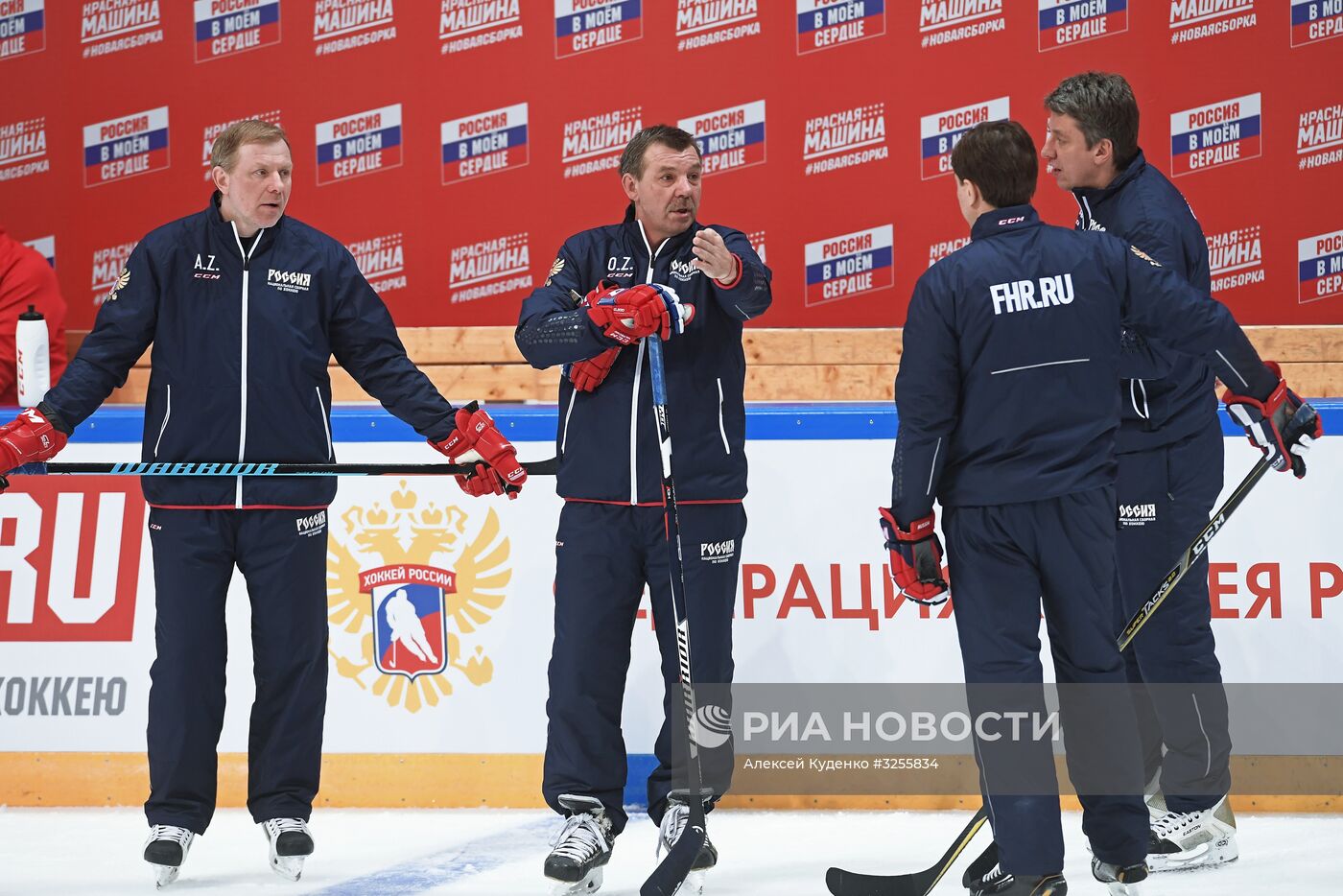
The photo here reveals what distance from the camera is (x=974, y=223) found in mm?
2971

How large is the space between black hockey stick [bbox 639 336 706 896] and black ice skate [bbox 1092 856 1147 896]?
34.3 inches

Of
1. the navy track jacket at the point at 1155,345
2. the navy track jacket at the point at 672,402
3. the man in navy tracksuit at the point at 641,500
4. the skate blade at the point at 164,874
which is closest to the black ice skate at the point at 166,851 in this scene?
the skate blade at the point at 164,874

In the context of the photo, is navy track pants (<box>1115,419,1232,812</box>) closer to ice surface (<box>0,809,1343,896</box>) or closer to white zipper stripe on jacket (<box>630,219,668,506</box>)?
ice surface (<box>0,809,1343,896</box>)

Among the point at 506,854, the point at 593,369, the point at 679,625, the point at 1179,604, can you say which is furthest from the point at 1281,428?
the point at 506,854

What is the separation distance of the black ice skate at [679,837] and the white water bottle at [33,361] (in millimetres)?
2549

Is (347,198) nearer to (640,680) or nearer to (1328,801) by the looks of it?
(640,680)

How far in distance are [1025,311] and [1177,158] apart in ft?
17.2

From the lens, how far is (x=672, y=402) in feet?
11.5

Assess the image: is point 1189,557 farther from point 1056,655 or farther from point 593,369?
point 593,369

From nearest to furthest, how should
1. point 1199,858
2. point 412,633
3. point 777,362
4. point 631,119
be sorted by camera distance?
point 1199,858 → point 412,633 → point 777,362 → point 631,119

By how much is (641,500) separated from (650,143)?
0.84 meters

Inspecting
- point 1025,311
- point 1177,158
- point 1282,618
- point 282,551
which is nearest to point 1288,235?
point 1177,158

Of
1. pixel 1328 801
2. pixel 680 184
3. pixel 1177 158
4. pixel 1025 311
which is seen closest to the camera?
pixel 1025 311

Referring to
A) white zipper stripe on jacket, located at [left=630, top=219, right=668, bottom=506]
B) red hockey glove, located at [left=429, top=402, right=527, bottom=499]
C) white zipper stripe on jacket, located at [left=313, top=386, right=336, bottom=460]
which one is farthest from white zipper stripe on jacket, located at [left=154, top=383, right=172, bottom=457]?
white zipper stripe on jacket, located at [left=630, top=219, right=668, bottom=506]
